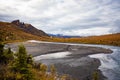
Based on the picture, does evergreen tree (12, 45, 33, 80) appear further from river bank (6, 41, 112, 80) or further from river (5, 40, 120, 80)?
river (5, 40, 120, 80)

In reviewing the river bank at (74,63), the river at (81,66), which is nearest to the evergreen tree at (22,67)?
the river bank at (74,63)

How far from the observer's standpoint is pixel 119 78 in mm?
25234

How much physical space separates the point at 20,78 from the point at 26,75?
45cm

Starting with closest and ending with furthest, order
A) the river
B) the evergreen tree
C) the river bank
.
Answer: the evergreen tree < the river bank < the river

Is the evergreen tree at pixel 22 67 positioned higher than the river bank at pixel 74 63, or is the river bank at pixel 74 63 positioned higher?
the evergreen tree at pixel 22 67

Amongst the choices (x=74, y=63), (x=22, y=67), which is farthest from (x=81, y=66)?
(x=22, y=67)

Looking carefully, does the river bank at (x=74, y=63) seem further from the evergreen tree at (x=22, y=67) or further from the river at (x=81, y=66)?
the evergreen tree at (x=22, y=67)

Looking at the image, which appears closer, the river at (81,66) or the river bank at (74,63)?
the river bank at (74,63)

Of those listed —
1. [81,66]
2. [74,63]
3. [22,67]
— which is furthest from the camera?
[74,63]

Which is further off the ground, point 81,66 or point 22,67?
point 22,67

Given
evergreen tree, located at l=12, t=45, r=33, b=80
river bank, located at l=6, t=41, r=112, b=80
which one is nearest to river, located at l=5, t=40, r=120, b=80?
river bank, located at l=6, t=41, r=112, b=80

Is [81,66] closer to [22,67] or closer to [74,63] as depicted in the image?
[74,63]

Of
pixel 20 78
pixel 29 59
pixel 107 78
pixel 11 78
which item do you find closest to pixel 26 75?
pixel 20 78

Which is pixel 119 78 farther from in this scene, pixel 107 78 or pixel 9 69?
pixel 9 69
